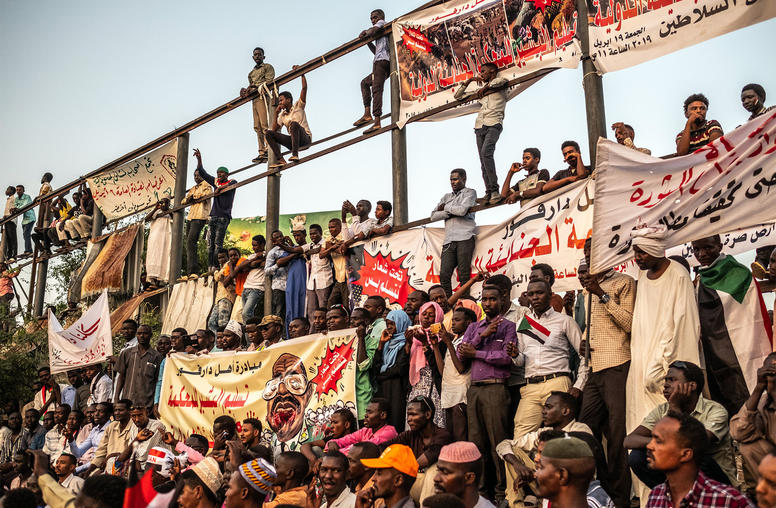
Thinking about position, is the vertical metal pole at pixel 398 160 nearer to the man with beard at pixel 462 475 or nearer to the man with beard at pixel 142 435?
the man with beard at pixel 142 435

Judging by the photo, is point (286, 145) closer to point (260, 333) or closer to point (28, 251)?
point (260, 333)

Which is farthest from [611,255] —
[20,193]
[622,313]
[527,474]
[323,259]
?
[20,193]

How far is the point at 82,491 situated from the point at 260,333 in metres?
5.60

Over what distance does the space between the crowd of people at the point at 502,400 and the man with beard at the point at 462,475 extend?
1 cm

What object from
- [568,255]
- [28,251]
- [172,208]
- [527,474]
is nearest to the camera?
[527,474]

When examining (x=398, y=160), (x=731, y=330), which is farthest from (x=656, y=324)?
(x=398, y=160)

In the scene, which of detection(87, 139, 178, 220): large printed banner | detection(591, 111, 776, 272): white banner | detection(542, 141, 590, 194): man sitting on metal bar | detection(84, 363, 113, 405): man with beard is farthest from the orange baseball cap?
detection(87, 139, 178, 220): large printed banner

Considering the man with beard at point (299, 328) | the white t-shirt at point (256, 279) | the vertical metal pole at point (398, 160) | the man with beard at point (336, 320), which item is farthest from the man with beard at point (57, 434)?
the vertical metal pole at point (398, 160)

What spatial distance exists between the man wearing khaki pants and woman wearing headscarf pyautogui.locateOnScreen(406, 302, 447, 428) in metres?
6.02

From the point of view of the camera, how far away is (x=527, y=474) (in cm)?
570

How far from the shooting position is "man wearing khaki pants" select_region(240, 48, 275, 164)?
496 inches

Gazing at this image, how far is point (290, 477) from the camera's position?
6.50 metres

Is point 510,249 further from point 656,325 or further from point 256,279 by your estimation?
point 256,279

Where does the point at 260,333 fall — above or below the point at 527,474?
above
